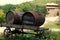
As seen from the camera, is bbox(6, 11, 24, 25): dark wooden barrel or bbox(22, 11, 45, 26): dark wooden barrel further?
bbox(6, 11, 24, 25): dark wooden barrel

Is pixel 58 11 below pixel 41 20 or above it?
below

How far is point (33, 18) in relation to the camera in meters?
10.3

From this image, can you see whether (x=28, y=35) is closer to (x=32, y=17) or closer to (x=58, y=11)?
(x=32, y=17)

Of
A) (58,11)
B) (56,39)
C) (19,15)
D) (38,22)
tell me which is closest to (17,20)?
(19,15)

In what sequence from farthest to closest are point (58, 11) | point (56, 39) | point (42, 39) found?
point (58, 11) → point (56, 39) → point (42, 39)

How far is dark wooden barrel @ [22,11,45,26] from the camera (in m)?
10.2

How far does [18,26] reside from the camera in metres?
10.6

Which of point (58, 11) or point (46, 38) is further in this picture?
point (58, 11)

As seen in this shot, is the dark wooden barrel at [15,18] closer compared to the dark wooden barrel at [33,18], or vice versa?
the dark wooden barrel at [33,18]

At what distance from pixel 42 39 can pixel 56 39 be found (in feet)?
3.41

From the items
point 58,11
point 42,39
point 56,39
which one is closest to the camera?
point 42,39

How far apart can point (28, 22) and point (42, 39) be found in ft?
3.30

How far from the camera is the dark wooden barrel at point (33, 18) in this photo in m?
10.2

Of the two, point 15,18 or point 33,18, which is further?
point 15,18
